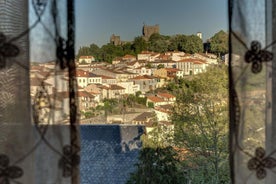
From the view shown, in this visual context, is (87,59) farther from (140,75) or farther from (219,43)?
(219,43)

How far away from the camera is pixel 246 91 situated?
2.52 ft

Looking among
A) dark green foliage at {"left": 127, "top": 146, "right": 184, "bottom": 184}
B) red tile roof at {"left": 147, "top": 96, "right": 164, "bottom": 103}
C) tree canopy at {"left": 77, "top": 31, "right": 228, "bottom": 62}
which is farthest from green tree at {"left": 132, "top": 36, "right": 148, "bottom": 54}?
dark green foliage at {"left": 127, "top": 146, "right": 184, "bottom": 184}

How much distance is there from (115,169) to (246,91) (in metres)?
0.48

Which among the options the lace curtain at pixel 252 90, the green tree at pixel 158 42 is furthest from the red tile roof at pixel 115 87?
the lace curtain at pixel 252 90

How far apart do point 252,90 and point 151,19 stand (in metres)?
0.37

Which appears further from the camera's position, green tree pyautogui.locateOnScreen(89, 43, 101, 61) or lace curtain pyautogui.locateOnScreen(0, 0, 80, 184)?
green tree pyautogui.locateOnScreen(89, 43, 101, 61)

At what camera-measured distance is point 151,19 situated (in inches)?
41.6

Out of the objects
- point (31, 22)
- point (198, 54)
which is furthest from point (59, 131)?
point (198, 54)

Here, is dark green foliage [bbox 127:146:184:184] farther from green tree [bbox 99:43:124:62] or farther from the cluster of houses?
green tree [bbox 99:43:124:62]

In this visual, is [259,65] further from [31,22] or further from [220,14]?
[31,22]

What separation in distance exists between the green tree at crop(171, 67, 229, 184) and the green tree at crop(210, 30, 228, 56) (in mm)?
41

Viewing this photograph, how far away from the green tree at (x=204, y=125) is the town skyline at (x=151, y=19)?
118 mm

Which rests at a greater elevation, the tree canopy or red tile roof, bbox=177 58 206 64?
the tree canopy

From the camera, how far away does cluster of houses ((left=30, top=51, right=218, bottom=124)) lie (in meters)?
0.98
